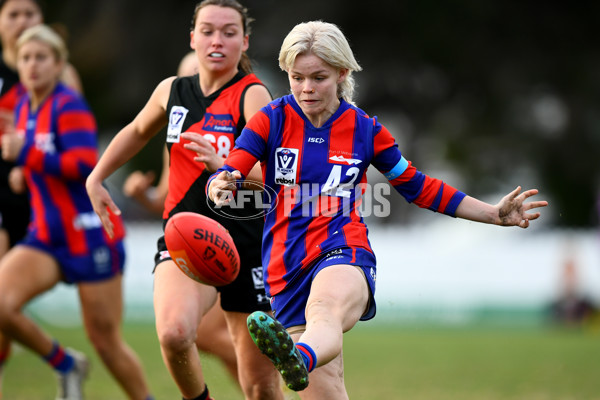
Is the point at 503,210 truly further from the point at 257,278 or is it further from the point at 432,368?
the point at 432,368

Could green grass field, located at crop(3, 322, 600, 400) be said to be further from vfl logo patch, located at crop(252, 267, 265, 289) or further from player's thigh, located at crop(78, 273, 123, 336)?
player's thigh, located at crop(78, 273, 123, 336)

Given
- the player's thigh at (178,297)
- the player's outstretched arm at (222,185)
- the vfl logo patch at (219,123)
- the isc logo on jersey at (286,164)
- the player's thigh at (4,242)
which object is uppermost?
the vfl logo patch at (219,123)

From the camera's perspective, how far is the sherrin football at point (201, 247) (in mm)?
4203

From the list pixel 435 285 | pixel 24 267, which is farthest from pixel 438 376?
pixel 435 285

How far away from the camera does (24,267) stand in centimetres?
621

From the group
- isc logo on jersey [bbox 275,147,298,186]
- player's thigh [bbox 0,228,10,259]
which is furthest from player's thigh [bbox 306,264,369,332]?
player's thigh [bbox 0,228,10,259]

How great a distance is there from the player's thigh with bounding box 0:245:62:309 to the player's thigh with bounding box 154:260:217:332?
1640 mm

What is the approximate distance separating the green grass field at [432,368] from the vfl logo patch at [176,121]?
4.36 feet

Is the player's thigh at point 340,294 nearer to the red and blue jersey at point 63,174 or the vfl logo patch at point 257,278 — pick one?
the vfl logo patch at point 257,278

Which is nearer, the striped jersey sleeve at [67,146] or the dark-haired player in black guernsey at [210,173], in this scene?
the dark-haired player in black guernsey at [210,173]

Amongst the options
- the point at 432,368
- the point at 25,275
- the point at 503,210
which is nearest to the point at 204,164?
the point at 503,210

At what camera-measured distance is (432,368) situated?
9.75m

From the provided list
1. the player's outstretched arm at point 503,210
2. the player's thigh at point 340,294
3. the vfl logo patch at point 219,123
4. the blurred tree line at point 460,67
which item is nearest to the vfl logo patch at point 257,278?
the vfl logo patch at point 219,123

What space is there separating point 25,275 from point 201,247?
2462 millimetres
